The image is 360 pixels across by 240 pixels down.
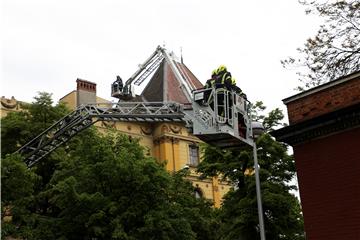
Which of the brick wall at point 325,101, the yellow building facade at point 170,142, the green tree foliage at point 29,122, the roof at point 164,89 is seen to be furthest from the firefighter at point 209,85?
the roof at point 164,89

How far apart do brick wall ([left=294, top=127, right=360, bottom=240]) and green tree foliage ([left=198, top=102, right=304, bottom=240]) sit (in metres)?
7.41

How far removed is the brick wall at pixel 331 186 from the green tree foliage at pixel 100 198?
8.72m

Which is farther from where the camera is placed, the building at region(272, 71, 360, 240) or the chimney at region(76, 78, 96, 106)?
the chimney at region(76, 78, 96, 106)

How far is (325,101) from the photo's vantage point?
1553cm

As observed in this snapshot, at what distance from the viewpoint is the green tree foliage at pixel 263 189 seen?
75.5ft

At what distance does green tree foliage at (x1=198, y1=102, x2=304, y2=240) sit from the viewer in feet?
75.5

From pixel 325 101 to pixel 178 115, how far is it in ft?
18.3

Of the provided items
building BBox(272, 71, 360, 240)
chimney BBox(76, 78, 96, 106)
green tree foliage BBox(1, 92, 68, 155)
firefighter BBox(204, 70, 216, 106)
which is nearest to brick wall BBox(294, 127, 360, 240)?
building BBox(272, 71, 360, 240)

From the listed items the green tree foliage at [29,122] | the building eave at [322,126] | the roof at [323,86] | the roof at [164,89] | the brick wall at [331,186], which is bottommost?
the brick wall at [331,186]

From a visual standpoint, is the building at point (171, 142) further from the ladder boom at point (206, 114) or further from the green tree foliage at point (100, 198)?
the ladder boom at point (206, 114)

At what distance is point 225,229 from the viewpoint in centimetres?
2414

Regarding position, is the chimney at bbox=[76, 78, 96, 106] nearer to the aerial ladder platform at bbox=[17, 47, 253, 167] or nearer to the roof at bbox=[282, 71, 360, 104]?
the aerial ladder platform at bbox=[17, 47, 253, 167]

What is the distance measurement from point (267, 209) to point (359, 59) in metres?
8.25

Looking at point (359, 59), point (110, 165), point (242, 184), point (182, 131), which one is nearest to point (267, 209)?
point (242, 184)
